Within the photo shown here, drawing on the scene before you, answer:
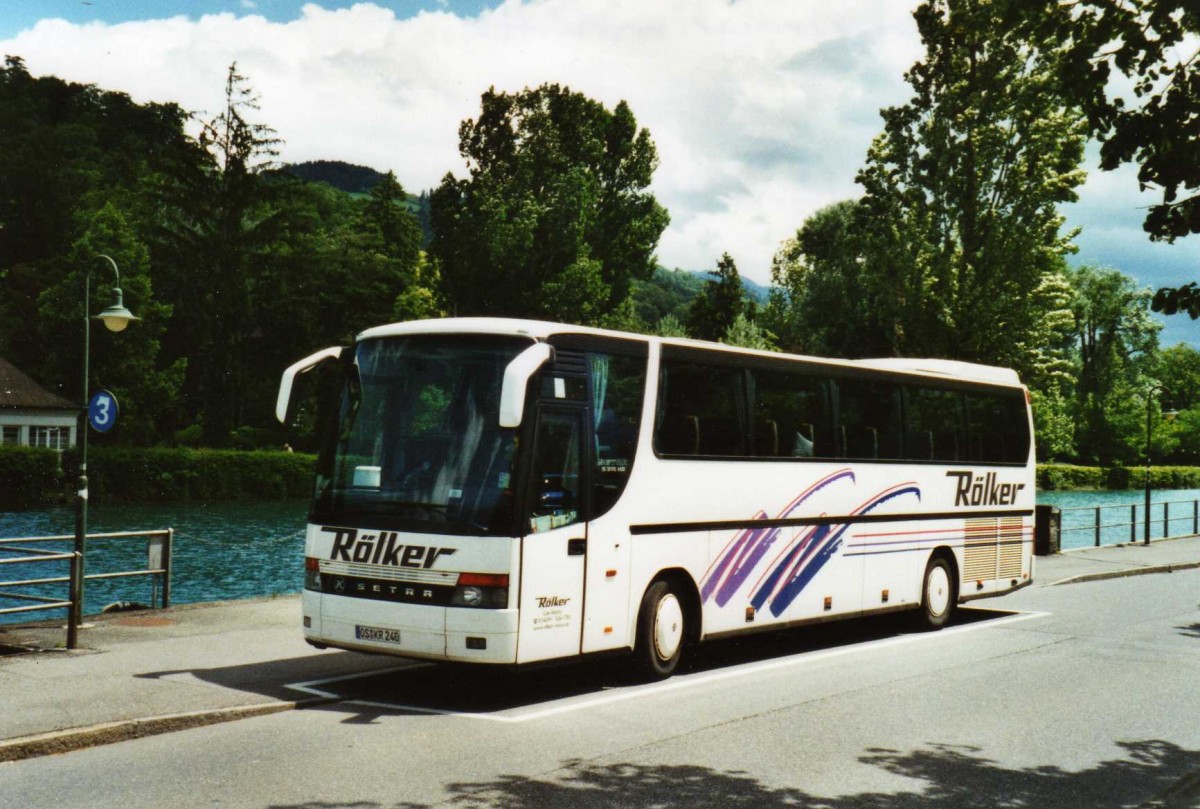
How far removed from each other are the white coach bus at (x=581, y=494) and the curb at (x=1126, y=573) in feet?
32.1

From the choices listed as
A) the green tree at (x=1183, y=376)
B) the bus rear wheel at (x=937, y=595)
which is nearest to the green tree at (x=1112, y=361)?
the green tree at (x=1183, y=376)

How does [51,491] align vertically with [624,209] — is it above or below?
below

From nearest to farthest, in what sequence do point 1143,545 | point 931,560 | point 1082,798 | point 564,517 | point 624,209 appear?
point 1082,798 < point 564,517 < point 931,560 < point 1143,545 < point 624,209

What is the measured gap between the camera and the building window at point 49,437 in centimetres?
6638

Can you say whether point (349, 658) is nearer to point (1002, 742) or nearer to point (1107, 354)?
point (1002, 742)

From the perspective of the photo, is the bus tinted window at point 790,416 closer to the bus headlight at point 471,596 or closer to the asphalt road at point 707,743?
the asphalt road at point 707,743

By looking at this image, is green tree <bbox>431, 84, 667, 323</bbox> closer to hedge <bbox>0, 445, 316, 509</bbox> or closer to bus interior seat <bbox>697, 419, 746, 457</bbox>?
hedge <bbox>0, 445, 316, 509</bbox>

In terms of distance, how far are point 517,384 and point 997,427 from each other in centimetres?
1081

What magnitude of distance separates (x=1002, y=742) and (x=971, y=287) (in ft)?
121

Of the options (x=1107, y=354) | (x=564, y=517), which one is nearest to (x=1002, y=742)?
(x=564, y=517)

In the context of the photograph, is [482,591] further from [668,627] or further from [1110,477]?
[1110,477]

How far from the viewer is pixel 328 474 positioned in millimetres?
10945

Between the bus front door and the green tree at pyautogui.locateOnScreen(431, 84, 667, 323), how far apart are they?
5402 cm

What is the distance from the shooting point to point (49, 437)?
66.9m
